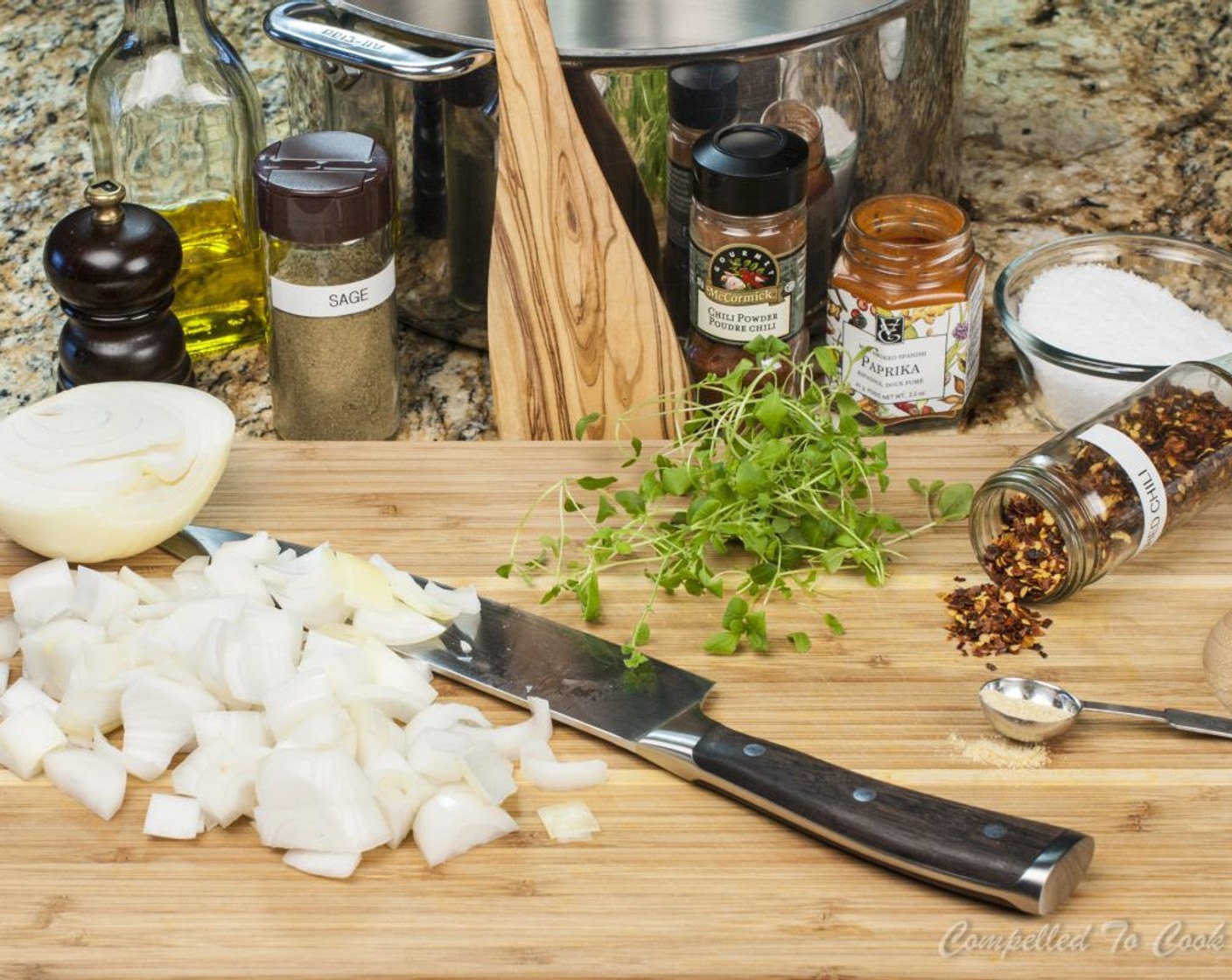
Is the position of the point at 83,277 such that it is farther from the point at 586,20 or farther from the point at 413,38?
the point at 586,20

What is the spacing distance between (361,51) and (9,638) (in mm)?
546

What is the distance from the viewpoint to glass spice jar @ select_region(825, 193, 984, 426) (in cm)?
134

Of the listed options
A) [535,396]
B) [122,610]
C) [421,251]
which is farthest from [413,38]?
[122,610]

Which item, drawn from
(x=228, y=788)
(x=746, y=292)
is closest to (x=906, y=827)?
(x=228, y=788)

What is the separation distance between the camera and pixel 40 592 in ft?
3.92

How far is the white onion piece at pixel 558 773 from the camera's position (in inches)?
41.3

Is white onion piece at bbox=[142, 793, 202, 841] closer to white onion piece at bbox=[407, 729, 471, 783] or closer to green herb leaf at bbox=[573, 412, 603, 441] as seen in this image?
white onion piece at bbox=[407, 729, 471, 783]

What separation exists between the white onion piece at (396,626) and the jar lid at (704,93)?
0.48 m

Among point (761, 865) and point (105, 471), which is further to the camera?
point (105, 471)

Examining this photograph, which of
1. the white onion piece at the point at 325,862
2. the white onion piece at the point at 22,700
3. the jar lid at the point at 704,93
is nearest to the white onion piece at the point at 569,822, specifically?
the white onion piece at the point at 325,862

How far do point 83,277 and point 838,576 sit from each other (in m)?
0.68

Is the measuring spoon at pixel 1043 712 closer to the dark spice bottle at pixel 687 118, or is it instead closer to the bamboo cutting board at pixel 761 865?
the bamboo cutting board at pixel 761 865

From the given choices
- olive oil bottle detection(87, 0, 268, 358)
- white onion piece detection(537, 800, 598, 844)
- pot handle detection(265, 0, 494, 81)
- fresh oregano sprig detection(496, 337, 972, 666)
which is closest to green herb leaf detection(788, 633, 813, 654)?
fresh oregano sprig detection(496, 337, 972, 666)

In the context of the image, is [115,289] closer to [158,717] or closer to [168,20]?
[168,20]
